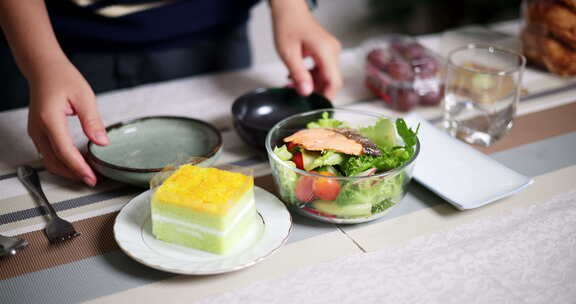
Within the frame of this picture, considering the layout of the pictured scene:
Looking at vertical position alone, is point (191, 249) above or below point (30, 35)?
below

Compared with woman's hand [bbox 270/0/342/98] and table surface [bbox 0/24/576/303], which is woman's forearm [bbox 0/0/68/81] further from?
woman's hand [bbox 270/0/342/98]

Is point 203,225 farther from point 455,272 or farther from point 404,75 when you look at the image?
point 404,75

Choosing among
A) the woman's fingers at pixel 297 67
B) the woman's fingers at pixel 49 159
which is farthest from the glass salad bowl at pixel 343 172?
the woman's fingers at pixel 49 159

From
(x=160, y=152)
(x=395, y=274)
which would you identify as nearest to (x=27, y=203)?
(x=160, y=152)

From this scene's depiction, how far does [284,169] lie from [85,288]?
1.12 feet

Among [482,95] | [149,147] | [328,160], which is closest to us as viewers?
[328,160]

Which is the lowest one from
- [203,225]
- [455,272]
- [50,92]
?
[455,272]

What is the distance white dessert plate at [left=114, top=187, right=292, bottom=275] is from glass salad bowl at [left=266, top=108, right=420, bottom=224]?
2.2 inches

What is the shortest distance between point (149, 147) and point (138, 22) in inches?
19.3

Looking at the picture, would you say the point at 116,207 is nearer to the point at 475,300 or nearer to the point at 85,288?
the point at 85,288

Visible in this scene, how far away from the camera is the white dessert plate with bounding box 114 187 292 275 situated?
2.43 ft

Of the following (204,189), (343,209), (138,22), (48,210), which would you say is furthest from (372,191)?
(138,22)

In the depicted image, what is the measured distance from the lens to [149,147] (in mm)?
1062

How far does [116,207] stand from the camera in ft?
3.08
